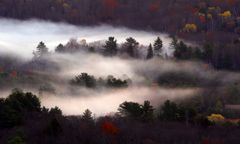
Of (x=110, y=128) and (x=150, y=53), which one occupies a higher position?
(x=150, y=53)

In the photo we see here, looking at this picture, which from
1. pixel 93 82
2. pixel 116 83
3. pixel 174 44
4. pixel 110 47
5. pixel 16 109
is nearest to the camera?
pixel 16 109

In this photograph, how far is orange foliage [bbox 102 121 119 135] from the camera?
6756 cm

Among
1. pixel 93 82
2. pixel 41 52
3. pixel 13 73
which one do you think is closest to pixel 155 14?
pixel 41 52

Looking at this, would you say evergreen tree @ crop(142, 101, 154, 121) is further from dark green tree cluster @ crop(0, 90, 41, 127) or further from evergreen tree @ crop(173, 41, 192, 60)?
evergreen tree @ crop(173, 41, 192, 60)

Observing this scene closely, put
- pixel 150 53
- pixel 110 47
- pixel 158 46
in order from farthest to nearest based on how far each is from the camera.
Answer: pixel 110 47, pixel 158 46, pixel 150 53

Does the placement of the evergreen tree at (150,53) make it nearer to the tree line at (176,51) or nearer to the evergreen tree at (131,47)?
the tree line at (176,51)

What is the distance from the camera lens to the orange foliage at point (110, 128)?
67562 millimetres

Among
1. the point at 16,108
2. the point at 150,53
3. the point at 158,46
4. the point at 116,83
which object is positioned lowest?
the point at 16,108

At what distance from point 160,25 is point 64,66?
35021 mm

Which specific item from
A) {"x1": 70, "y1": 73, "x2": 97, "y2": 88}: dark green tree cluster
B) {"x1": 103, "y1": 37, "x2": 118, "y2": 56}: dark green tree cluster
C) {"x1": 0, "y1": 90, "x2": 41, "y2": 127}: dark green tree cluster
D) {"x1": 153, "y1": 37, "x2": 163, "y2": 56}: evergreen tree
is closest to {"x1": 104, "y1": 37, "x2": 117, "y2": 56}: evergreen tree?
{"x1": 103, "y1": 37, "x2": 118, "y2": 56}: dark green tree cluster

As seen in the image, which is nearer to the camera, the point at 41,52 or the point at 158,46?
the point at 158,46

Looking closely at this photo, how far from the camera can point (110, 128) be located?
69.0 metres

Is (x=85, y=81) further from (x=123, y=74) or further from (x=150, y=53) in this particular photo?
(x=150, y=53)

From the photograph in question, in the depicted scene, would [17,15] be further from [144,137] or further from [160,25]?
[144,137]
